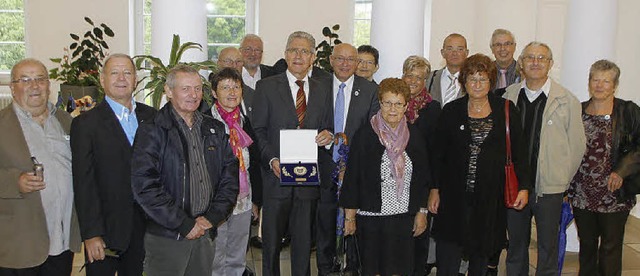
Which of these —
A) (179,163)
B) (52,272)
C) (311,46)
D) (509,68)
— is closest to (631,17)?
(509,68)

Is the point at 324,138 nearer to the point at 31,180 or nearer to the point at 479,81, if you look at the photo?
the point at 479,81

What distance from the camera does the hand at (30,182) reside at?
10.8 ft

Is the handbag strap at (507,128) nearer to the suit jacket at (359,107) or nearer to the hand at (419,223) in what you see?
the hand at (419,223)

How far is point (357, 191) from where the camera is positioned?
4.36m

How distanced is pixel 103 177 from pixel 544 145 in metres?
3.08

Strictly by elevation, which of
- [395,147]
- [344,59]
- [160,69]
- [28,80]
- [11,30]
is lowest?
[395,147]

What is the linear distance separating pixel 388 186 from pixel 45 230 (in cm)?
214

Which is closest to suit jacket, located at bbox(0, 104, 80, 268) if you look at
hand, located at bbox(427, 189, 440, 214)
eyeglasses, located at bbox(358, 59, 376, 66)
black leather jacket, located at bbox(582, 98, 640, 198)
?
hand, located at bbox(427, 189, 440, 214)

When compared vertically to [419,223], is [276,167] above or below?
above

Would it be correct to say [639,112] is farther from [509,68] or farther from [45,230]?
[45,230]

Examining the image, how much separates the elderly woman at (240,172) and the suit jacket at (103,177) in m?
0.82

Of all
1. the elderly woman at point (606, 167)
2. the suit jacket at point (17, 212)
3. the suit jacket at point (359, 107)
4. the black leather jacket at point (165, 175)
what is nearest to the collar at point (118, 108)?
the black leather jacket at point (165, 175)

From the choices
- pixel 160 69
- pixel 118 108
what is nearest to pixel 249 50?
pixel 160 69

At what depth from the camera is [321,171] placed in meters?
4.72
